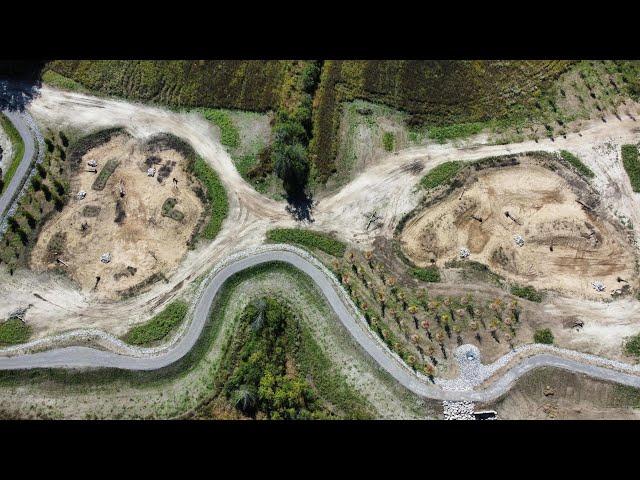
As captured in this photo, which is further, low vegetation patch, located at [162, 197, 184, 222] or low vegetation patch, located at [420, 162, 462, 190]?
low vegetation patch, located at [420, 162, 462, 190]

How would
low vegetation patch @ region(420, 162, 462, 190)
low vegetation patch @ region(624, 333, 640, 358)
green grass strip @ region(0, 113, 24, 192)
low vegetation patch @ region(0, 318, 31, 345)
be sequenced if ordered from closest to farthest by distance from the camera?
low vegetation patch @ region(624, 333, 640, 358) → low vegetation patch @ region(0, 318, 31, 345) → low vegetation patch @ region(420, 162, 462, 190) → green grass strip @ region(0, 113, 24, 192)

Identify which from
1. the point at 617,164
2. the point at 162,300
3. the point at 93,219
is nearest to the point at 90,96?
the point at 93,219

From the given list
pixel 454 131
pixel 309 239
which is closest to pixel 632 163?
pixel 454 131

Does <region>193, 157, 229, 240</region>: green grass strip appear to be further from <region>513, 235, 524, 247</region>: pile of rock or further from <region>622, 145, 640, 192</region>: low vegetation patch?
<region>622, 145, 640, 192</region>: low vegetation patch

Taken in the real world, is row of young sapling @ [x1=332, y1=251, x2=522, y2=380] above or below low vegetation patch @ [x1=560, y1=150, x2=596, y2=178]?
below

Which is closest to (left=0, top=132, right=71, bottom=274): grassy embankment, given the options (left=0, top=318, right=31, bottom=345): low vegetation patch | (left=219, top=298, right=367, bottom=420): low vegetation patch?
(left=0, top=318, right=31, bottom=345): low vegetation patch

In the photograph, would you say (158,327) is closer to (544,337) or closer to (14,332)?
(14,332)
